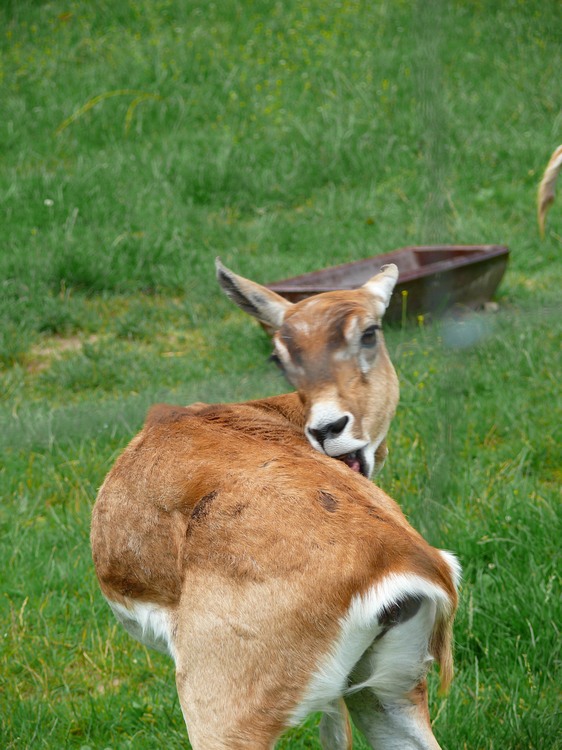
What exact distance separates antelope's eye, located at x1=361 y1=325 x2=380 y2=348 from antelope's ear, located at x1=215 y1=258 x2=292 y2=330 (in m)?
0.37

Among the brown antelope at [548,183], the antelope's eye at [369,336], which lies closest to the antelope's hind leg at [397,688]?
the antelope's eye at [369,336]

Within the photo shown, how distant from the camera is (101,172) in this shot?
28.8 ft

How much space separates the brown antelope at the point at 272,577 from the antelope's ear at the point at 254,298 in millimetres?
608

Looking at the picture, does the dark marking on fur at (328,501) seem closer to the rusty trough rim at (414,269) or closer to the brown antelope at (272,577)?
the brown antelope at (272,577)

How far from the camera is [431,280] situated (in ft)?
20.8

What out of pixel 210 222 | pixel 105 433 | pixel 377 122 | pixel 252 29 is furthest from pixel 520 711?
pixel 252 29

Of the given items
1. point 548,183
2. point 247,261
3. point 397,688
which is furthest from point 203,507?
point 247,261

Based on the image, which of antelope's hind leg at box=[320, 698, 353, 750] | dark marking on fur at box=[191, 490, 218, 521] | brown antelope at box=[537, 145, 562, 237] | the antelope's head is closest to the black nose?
the antelope's head

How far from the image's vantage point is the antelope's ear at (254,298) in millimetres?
3664

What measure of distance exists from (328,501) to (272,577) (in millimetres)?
233

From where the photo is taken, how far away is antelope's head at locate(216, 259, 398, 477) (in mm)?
3096

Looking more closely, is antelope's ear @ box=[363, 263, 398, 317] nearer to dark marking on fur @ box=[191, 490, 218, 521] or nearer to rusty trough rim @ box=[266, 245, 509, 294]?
dark marking on fur @ box=[191, 490, 218, 521]

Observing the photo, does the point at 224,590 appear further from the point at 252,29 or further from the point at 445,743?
the point at 252,29

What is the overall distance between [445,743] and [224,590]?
1.17 m
